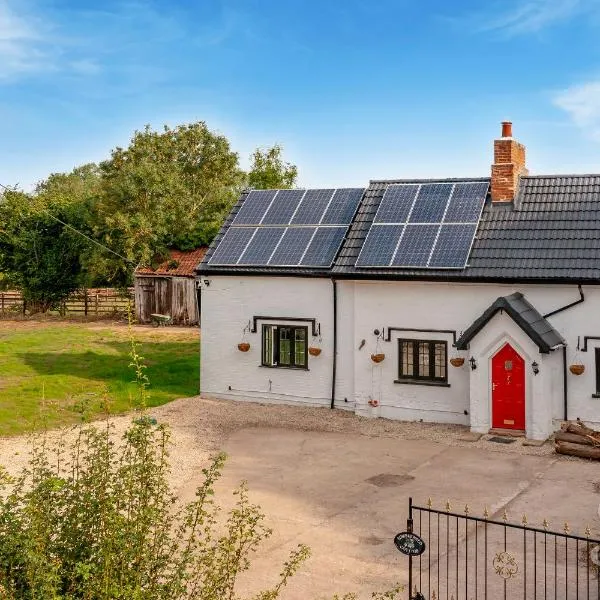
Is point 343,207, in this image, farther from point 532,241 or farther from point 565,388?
point 565,388

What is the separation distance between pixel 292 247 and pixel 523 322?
25.9 ft

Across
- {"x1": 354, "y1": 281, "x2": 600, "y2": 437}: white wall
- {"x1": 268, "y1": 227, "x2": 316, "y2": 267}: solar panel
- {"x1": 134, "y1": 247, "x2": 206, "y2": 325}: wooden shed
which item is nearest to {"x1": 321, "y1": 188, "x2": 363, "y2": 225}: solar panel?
{"x1": 268, "y1": 227, "x2": 316, "y2": 267}: solar panel

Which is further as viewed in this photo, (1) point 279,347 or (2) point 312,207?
(2) point 312,207

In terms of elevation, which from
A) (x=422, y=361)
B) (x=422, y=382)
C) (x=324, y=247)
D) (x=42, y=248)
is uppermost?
(x=42, y=248)

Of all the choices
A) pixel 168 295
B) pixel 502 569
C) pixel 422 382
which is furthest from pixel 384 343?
pixel 168 295

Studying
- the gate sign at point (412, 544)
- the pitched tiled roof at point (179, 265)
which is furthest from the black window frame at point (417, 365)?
the pitched tiled roof at point (179, 265)

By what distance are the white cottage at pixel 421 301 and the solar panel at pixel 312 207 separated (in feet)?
0.19

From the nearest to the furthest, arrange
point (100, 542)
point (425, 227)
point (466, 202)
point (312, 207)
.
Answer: point (100, 542), point (425, 227), point (466, 202), point (312, 207)

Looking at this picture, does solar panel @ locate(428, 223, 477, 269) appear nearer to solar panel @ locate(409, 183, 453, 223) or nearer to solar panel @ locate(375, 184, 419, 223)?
solar panel @ locate(409, 183, 453, 223)

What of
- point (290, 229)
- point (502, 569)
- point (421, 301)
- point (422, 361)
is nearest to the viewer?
point (502, 569)

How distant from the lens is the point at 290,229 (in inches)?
930

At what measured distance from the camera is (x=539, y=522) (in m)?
13.0

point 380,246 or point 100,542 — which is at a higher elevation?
point 380,246

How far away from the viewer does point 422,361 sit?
20469mm
